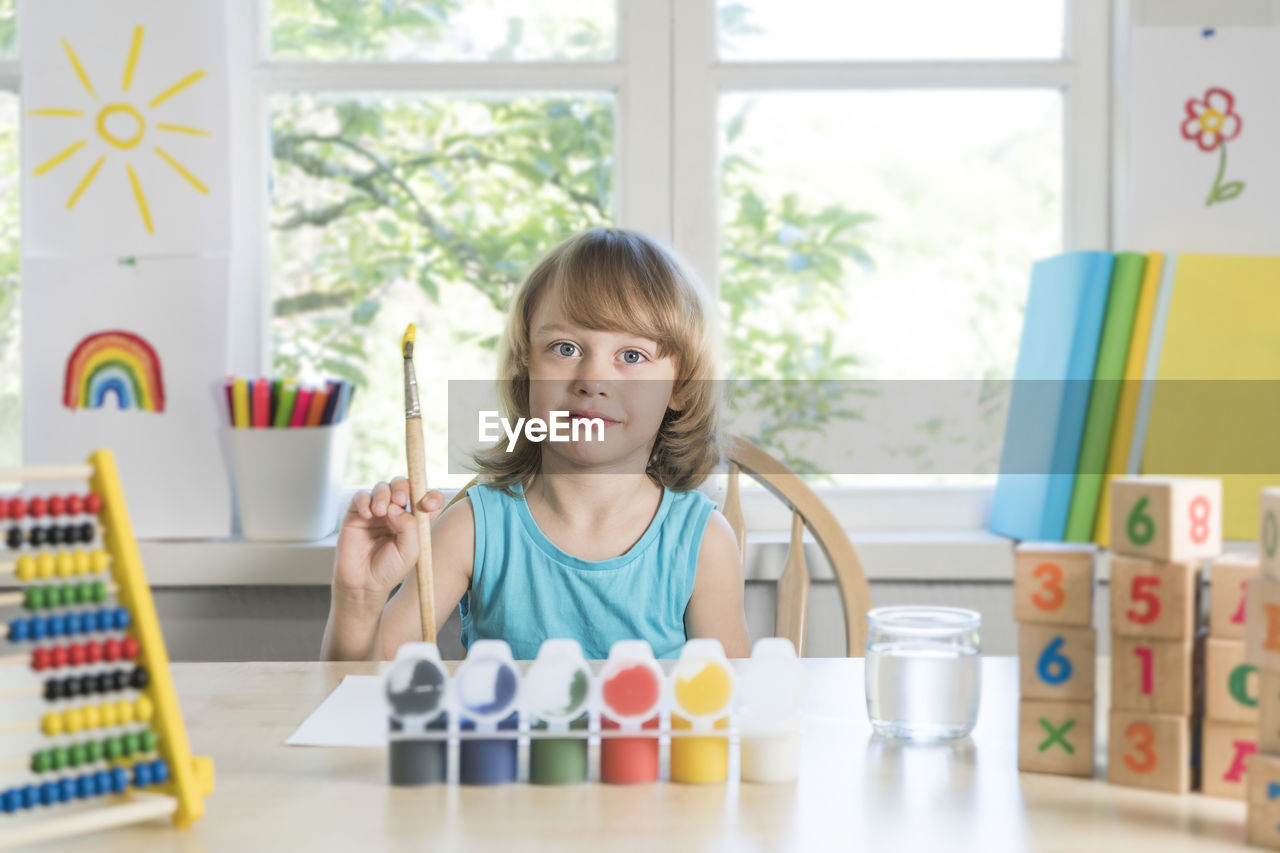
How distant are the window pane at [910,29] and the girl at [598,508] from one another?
71cm

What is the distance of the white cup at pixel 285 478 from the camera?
1.59 meters

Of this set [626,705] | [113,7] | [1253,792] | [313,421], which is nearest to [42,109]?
[113,7]

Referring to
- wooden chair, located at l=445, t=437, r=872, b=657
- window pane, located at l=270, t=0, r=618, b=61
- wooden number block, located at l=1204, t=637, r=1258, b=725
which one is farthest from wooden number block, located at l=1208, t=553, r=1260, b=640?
window pane, located at l=270, t=0, r=618, b=61

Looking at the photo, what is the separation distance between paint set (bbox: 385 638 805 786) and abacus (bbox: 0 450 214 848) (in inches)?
5.0

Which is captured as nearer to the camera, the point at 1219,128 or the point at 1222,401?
the point at 1222,401

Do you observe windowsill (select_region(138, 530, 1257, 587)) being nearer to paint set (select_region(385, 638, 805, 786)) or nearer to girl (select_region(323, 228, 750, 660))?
girl (select_region(323, 228, 750, 660))

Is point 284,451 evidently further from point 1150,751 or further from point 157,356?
point 1150,751

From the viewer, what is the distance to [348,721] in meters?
0.79

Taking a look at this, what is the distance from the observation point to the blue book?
1.58 meters

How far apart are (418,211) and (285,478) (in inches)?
19.7

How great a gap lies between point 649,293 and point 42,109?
1.07 metres

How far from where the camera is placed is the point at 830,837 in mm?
584

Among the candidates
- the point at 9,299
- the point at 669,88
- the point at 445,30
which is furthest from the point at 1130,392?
the point at 9,299

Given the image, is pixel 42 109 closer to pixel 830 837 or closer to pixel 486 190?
pixel 486 190
